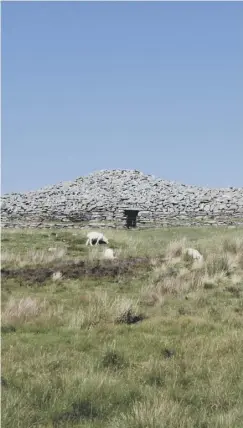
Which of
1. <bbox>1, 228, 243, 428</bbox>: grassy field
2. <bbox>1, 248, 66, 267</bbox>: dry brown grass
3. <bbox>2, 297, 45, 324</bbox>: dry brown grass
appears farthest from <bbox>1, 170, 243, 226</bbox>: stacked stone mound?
<bbox>2, 297, 45, 324</bbox>: dry brown grass

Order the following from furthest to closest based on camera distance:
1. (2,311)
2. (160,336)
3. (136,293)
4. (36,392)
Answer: (136,293) → (2,311) → (160,336) → (36,392)

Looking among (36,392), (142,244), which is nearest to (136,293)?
(36,392)

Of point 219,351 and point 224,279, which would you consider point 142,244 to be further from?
point 219,351

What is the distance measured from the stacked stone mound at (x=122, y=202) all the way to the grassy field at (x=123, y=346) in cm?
2402

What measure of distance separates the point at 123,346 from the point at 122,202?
4078cm

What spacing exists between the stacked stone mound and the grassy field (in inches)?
946

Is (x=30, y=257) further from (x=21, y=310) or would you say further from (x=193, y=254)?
(x=21, y=310)

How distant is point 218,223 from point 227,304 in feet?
87.9

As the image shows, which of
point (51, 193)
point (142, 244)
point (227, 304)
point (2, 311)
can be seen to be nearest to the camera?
point (2, 311)

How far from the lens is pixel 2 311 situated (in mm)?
12078

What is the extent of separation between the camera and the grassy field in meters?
6.70

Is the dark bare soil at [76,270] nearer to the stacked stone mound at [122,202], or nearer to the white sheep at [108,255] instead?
the white sheep at [108,255]

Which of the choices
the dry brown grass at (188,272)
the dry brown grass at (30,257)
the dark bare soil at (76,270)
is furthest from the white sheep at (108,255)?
the dry brown grass at (188,272)

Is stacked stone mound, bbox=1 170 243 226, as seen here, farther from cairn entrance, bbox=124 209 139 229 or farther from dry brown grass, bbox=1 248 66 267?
dry brown grass, bbox=1 248 66 267
